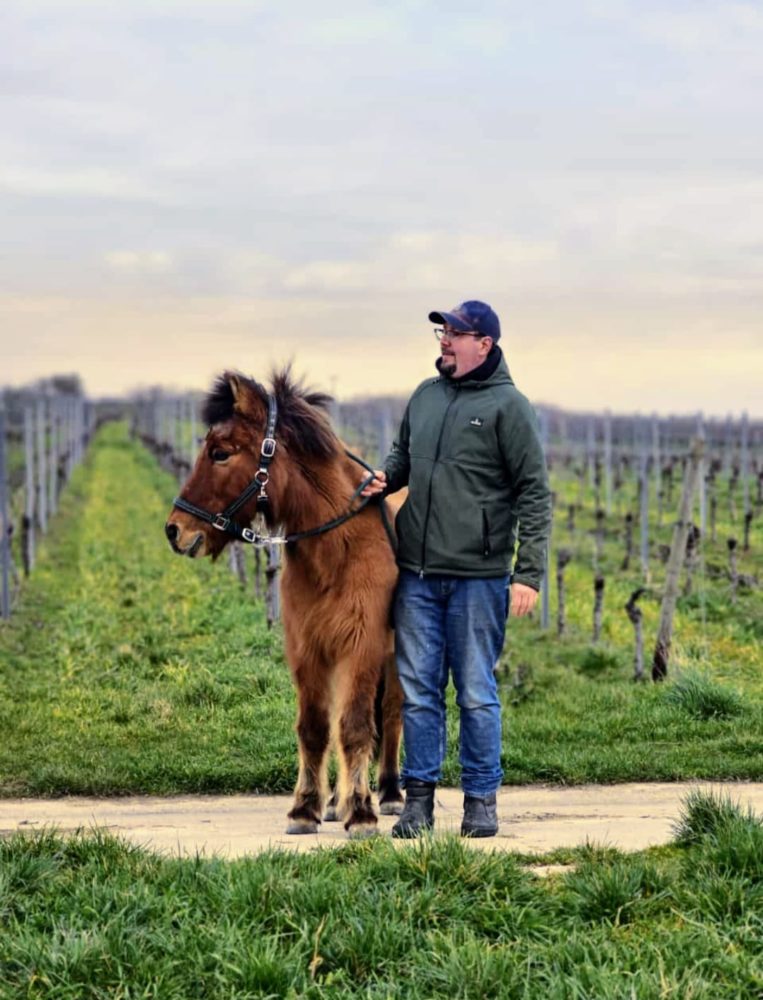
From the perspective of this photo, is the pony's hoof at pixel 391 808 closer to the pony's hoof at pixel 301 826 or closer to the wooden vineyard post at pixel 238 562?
the pony's hoof at pixel 301 826

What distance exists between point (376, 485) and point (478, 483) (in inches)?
22.2

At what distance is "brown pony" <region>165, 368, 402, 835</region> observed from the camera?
5828mm

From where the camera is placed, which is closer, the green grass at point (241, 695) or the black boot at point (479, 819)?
the black boot at point (479, 819)

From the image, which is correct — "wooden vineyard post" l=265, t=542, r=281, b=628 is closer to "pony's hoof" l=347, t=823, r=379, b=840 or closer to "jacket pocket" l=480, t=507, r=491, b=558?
"pony's hoof" l=347, t=823, r=379, b=840

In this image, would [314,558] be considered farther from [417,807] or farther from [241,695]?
[241,695]

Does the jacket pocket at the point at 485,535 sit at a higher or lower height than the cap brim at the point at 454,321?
Answer: lower

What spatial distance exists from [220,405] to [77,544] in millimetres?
16160

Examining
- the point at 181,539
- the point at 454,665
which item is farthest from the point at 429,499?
the point at 181,539

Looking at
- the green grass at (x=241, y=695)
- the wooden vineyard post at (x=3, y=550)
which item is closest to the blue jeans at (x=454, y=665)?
the green grass at (x=241, y=695)

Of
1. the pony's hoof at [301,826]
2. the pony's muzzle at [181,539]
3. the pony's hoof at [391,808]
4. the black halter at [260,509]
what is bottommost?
the pony's hoof at [391,808]

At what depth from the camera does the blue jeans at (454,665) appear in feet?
19.1

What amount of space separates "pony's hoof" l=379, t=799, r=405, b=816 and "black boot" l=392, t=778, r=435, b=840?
554mm

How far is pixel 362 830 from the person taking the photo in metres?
5.80

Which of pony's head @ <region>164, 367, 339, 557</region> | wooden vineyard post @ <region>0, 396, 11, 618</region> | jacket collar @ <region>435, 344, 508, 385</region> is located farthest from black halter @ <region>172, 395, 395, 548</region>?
wooden vineyard post @ <region>0, 396, 11, 618</region>
